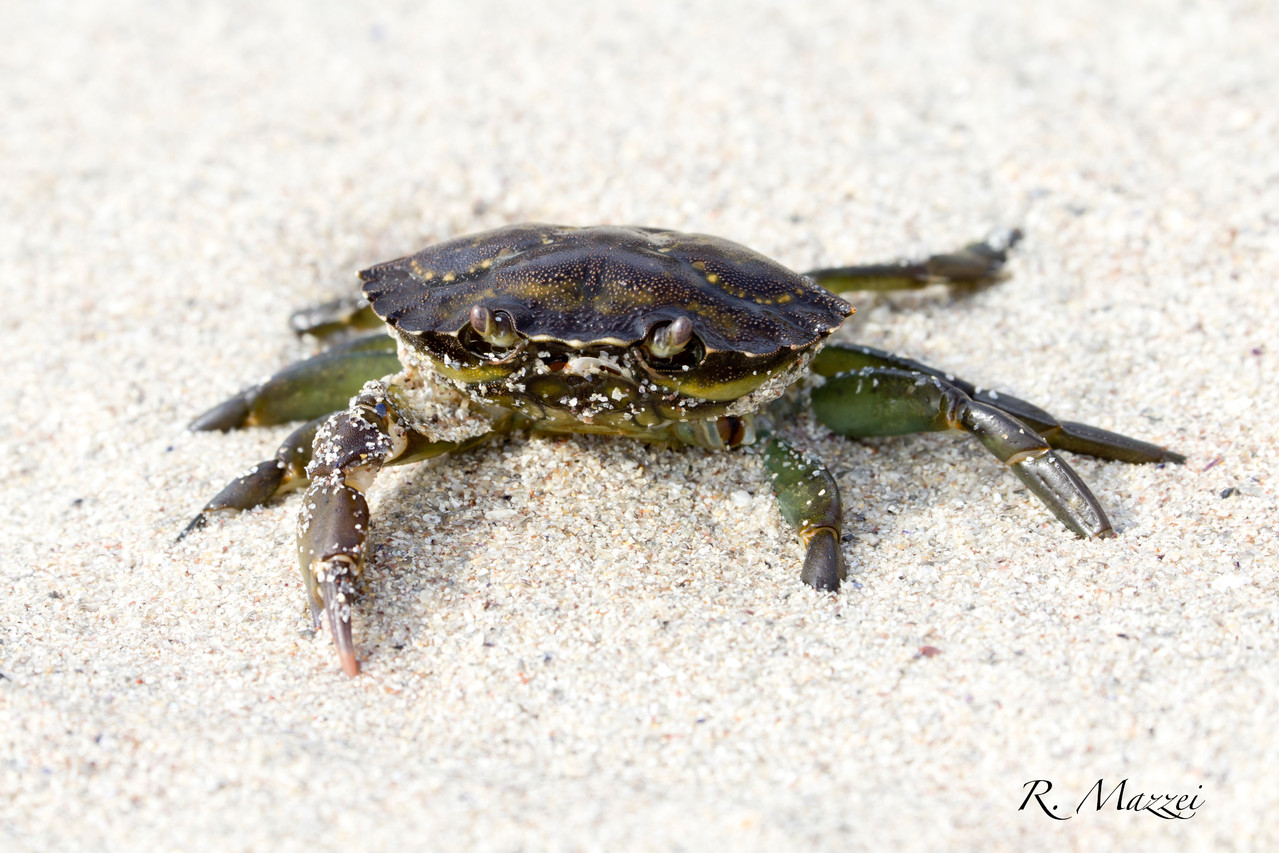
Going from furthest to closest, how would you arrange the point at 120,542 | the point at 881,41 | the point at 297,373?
the point at 881,41 < the point at 297,373 < the point at 120,542

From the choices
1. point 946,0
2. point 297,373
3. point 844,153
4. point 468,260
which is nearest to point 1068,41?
point 946,0

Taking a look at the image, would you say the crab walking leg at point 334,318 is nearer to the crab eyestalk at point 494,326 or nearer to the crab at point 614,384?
the crab at point 614,384

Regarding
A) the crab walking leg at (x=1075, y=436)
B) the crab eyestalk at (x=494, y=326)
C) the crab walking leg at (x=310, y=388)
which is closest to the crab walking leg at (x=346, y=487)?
the crab walking leg at (x=310, y=388)

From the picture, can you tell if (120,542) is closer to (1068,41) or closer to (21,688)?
(21,688)

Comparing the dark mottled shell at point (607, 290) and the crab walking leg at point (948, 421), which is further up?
the dark mottled shell at point (607, 290)

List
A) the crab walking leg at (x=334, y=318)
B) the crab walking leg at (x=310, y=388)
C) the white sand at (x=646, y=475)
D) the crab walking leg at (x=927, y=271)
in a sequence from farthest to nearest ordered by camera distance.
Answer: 1. the crab walking leg at (x=334, y=318)
2. the crab walking leg at (x=927, y=271)
3. the crab walking leg at (x=310, y=388)
4. the white sand at (x=646, y=475)

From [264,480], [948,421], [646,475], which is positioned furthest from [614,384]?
[264,480]
